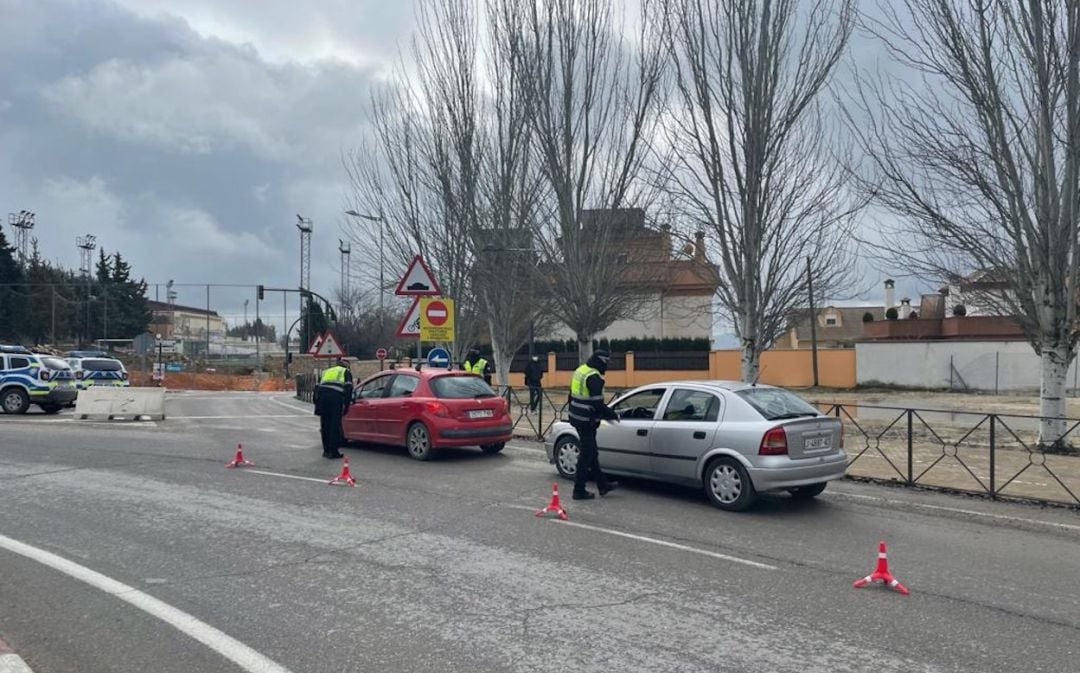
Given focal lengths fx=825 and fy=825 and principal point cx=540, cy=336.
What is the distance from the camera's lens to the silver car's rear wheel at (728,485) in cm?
878

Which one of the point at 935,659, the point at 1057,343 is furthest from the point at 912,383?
the point at 935,659

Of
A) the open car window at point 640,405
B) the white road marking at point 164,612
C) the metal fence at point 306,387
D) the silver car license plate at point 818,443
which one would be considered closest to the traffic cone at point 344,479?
the open car window at point 640,405

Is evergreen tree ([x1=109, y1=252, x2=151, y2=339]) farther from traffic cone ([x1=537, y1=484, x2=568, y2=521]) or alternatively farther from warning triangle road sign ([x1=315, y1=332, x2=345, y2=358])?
traffic cone ([x1=537, y1=484, x2=568, y2=521])

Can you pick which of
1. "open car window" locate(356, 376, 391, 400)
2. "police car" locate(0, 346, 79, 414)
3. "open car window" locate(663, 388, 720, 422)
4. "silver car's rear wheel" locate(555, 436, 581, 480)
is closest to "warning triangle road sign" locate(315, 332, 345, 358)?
"police car" locate(0, 346, 79, 414)

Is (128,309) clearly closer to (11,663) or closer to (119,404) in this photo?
(119,404)

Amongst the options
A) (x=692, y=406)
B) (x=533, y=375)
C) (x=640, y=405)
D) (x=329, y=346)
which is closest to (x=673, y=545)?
(x=692, y=406)

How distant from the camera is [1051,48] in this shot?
13766 mm

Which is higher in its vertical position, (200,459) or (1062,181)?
(1062,181)

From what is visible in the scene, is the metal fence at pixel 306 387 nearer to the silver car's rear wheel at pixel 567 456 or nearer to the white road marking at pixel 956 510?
the silver car's rear wheel at pixel 567 456

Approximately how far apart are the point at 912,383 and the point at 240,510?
124 ft

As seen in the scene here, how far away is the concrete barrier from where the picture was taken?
68.5 feet

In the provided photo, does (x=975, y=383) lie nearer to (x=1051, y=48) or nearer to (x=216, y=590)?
(x=1051, y=48)

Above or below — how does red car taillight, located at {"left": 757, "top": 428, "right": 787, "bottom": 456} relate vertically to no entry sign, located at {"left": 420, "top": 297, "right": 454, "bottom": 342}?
below

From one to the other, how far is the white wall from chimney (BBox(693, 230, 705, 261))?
1052 inches
